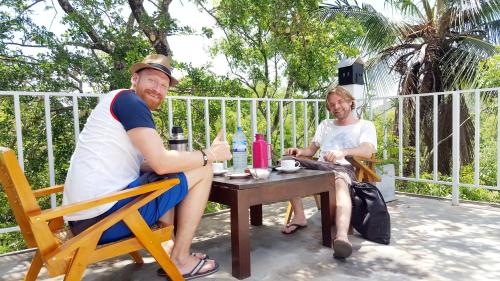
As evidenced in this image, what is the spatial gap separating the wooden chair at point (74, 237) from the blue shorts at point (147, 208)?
53mm

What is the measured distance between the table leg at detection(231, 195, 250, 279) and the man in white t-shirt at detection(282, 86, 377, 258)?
694 mm

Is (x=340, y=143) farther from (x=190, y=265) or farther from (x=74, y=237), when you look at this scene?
(x=74, y=237)

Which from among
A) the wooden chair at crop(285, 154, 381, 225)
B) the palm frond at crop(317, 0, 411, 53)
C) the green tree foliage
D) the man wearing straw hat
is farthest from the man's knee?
the palm frond at crop(317, 0, 411, 53)

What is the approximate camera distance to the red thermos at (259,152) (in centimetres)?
236

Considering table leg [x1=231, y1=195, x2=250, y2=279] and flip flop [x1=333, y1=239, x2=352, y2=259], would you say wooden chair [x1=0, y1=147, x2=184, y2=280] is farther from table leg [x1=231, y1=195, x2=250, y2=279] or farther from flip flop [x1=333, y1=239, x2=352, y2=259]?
flip flop [x1=333, y1=239, x2=352, y2=259]

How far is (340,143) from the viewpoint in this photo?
9.53ft

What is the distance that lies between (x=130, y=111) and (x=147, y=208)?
0.46 metres

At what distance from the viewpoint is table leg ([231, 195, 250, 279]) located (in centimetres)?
187

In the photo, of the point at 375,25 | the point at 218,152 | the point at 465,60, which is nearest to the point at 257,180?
the point at 218,152

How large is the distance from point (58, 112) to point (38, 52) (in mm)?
1278

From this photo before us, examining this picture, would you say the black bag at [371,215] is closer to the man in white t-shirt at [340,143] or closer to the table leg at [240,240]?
the man in white t-shirt at [340,143]

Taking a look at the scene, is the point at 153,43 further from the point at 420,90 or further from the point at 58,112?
the point at 420,90

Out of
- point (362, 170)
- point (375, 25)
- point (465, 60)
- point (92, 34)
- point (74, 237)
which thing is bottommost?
point (74, 237)

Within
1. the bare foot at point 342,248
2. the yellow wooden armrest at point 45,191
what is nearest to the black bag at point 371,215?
the bare foot at point 342,248
